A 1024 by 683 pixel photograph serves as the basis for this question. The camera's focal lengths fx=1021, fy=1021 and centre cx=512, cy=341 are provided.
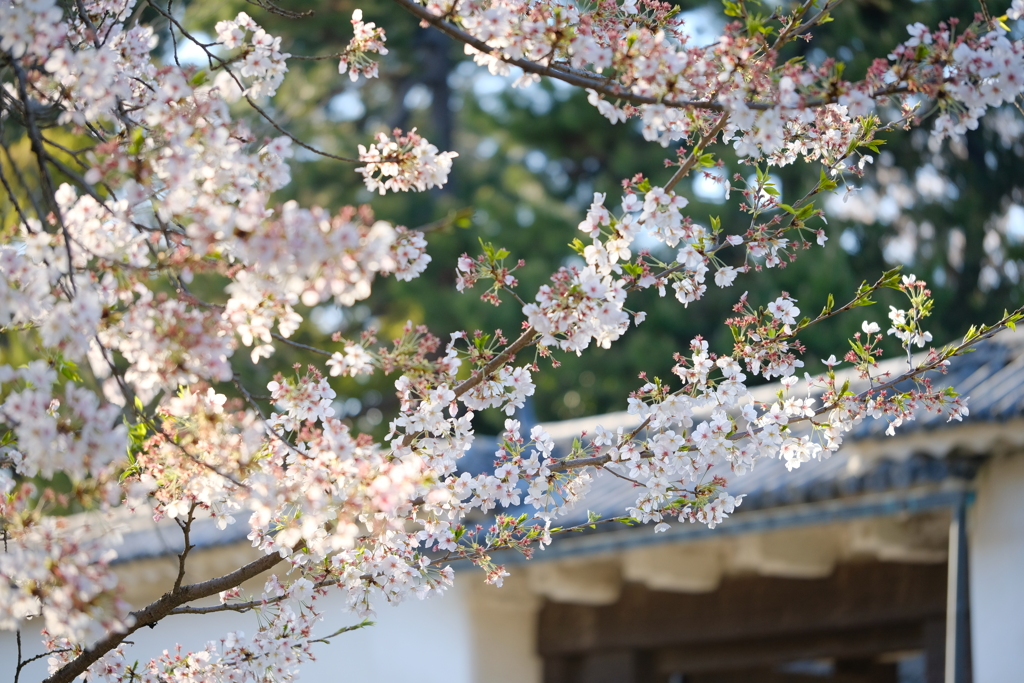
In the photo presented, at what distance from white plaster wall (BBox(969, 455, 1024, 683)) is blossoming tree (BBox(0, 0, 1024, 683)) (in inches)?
59.8

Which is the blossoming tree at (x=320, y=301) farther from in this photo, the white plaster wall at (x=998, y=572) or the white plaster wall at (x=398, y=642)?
the white plaster wall at (x=398, y=642)

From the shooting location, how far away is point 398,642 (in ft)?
15.5

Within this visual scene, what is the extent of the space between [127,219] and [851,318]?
8183 mm

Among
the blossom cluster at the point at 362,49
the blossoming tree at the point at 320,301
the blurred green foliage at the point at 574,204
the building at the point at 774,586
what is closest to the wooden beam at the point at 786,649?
the building at the point at 774,586

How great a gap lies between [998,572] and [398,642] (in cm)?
264

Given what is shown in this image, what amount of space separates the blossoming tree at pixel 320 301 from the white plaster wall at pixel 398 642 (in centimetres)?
256

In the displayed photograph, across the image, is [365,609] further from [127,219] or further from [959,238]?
[959,238]

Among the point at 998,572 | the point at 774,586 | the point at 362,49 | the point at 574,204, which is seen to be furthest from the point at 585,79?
the point at 574,204

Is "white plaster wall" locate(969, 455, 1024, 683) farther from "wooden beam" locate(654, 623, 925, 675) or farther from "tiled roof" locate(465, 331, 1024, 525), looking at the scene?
"wooden beam" locate(654, 623, 925, 675)

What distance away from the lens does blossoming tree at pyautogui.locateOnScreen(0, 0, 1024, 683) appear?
1.28 meters

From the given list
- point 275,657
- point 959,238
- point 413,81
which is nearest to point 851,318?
point 959,238

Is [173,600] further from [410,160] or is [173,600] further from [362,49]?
[362,49]

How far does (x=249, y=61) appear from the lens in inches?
75.0

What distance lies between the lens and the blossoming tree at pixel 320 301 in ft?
4.21
